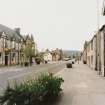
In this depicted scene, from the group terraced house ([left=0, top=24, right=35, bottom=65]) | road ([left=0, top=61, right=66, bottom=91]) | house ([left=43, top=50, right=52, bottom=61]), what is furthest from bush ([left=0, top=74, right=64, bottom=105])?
house ([left=43, top=50, right=52, bottom=61])

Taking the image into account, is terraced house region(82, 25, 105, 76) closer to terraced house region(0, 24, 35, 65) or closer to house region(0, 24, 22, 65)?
Result: house region(0, 24, 22, 65)

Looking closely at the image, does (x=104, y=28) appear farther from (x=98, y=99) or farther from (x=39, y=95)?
(x=39, y=95)

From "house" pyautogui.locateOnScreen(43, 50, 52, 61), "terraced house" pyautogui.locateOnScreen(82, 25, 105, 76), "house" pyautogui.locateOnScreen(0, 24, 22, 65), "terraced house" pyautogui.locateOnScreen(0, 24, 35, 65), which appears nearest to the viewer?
"terraced house" pyautogui.locateOnScreen(82, 25, 105, 76)

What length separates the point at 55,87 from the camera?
15.3m

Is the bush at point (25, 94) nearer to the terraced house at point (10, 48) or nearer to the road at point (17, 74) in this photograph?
the road at point (17, 74)

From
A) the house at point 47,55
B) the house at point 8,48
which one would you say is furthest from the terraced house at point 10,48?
the house at point 47,55

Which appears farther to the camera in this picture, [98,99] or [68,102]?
[98,99]

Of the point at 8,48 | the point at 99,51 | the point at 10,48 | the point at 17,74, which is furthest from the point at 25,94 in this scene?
the point at 10,48

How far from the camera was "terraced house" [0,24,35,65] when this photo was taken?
265 ft

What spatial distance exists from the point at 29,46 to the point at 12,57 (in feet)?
42.4

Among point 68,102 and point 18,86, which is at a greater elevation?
point 18,86

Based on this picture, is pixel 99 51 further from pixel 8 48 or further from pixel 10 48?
pixel 10 48

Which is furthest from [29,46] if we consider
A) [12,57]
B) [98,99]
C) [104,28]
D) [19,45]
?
[98,99]

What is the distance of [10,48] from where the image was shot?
284 ft
